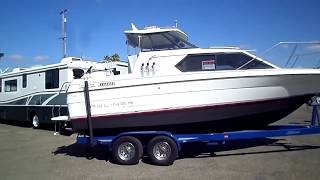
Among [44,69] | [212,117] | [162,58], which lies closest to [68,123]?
[162,58]

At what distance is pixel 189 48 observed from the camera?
32.6ft

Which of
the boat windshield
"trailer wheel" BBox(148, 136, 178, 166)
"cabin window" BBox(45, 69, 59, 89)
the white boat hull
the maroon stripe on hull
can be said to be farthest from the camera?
"cabin window" BBox(45, 69, 59, 89)

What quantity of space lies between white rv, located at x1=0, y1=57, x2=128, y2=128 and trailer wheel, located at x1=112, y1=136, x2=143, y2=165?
12.4 ft

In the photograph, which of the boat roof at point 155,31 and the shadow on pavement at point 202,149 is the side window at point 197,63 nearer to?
the boat roof at point 155,31

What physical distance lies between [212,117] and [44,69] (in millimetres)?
9040

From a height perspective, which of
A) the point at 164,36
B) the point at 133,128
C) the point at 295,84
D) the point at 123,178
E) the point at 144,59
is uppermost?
the point at 164,36

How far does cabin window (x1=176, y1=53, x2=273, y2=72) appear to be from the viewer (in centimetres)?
945

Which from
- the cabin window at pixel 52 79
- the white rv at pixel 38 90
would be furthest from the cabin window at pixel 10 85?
the cabin window at pixel 52 79

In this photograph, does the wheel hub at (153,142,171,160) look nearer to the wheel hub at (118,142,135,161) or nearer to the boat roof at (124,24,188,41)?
the wheel hub at (118,142,135,161)

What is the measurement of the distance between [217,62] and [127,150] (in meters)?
3.04

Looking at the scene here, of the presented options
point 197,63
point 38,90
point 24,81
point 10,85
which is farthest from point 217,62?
point 10,85

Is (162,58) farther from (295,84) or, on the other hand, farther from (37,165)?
(37,165)

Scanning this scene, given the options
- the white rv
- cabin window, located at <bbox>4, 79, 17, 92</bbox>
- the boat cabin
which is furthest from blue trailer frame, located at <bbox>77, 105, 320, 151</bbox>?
cabin window, located at <bbox>4, 79, 17, 92</bbox>

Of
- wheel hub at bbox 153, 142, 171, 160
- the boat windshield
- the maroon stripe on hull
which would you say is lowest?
wheel hub at bbox 153, 142, 171, 160
